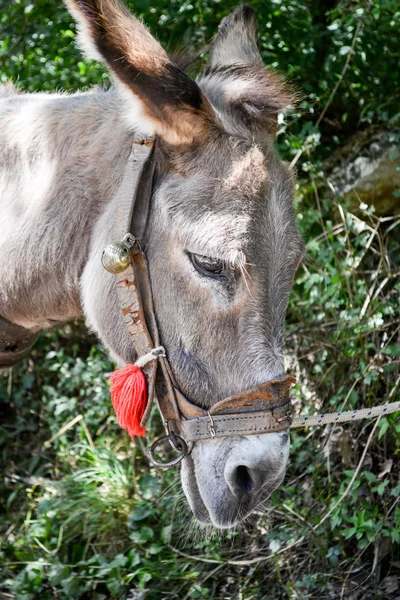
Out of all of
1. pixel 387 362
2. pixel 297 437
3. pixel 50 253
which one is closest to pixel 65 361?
pixel 297 437

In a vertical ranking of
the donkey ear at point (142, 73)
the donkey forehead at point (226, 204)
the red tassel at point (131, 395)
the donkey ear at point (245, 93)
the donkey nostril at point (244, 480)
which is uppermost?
the donkey ear at point (142, 73)

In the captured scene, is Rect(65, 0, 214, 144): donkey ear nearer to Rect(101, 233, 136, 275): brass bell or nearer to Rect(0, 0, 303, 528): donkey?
Rect(0, 0, 303, 528): donkey

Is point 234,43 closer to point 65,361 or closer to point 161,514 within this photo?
point 161,514

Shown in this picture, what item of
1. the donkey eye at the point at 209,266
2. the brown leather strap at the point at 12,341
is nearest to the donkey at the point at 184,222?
the donkey eye at the point at 209,266

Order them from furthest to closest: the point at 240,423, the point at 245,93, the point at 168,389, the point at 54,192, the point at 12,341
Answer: the point at 12,341 → the point at 54,192 → the point at 245,93 → the point at 168,389 → the point at 240,423

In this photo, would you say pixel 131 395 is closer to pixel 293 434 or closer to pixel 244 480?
pixel 244 480

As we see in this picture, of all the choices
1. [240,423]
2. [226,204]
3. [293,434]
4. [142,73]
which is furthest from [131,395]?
[293,434]

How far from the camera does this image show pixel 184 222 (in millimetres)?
2227

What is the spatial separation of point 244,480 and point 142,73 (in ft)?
4.37

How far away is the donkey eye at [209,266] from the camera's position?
7.11 feet

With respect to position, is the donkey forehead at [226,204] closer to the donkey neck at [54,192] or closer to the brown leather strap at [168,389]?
the brown leather strap at [168,389]

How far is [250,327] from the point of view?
7.18 ft

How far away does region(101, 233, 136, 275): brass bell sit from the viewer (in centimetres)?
225

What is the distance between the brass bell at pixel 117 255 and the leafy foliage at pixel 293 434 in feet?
5.15
